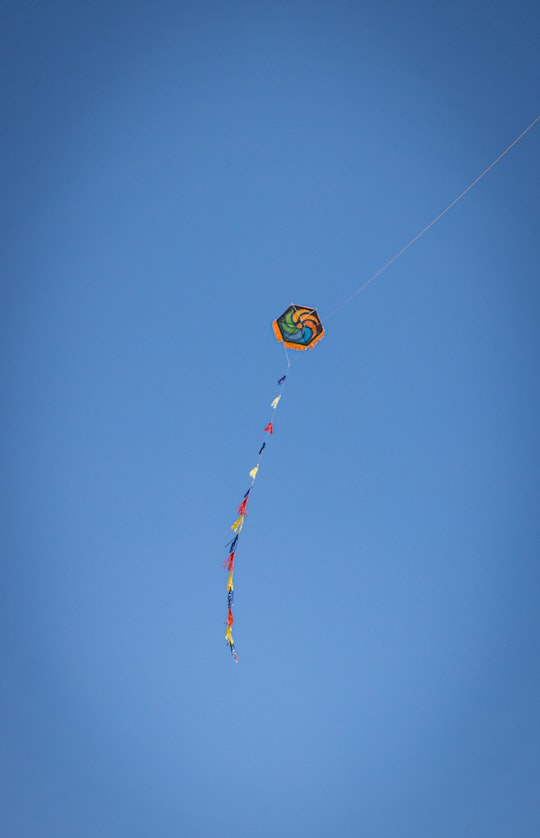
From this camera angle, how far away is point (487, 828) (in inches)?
282

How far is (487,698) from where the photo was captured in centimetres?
748

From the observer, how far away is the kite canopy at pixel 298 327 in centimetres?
532

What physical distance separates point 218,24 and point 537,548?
22.2ft

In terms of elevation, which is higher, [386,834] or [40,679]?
[40,679]

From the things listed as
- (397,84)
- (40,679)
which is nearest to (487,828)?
(40,679)

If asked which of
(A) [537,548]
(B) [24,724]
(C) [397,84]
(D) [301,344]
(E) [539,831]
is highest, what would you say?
(C) [397,84]

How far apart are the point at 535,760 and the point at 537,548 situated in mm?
2439

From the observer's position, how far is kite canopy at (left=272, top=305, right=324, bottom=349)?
532 centimetres

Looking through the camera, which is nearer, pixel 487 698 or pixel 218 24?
pixel 218 24

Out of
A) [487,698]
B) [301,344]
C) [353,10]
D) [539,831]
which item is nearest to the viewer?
[301,344]

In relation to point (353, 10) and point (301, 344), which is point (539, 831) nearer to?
point (301, 344)

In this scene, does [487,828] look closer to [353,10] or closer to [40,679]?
[40,679]

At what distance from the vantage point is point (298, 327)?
5375 millimetres

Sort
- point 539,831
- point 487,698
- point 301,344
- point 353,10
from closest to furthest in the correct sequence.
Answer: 1. point 301,344
2. point 353,10
3. point 539,831
4. point 487,698
